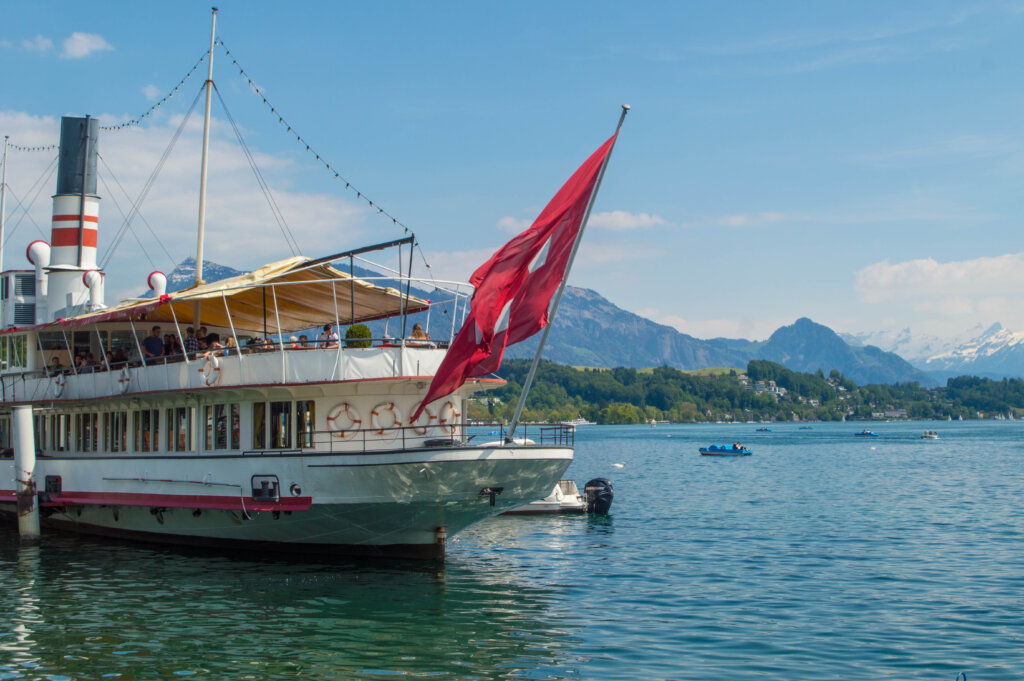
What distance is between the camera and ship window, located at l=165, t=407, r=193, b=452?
87.5 ft

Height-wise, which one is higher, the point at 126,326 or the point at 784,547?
the point at 126,326

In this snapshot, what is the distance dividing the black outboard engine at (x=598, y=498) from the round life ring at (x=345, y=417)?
1847cm

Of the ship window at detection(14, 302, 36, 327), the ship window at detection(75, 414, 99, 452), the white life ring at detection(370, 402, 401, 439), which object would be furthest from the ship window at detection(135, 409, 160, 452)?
the ship window at detection(14, 302, 36, 327)

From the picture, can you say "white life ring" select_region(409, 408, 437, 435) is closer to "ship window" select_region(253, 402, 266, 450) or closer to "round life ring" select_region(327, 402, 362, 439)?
"round life ring" select_region(327, 402, 362, 439)

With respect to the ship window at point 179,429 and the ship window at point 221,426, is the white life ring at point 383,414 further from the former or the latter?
the ship window at point 179,429

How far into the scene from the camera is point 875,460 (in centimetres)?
9206

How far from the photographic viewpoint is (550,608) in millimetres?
20609

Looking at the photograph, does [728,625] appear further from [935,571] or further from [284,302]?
[284,302]

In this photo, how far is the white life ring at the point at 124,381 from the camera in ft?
90.5

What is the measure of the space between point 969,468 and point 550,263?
2665 inches

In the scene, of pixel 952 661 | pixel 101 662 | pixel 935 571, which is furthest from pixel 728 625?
pixel 101 662

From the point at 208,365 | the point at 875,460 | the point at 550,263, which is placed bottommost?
the point at 875,460

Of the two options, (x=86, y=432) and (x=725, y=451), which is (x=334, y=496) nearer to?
(x=86, y=432)

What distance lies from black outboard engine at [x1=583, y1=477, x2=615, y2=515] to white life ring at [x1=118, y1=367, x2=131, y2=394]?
19.6 metres
